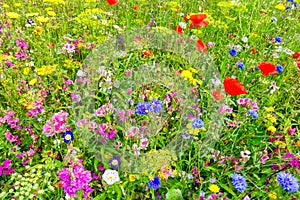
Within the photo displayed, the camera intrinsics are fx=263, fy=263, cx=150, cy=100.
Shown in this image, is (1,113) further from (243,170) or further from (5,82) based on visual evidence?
(243,170)

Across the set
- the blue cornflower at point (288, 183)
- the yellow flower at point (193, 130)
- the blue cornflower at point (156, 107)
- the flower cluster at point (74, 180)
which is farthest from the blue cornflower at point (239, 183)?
the flower cluster at point (74, 180)

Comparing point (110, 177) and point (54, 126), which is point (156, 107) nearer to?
point (110, 177)

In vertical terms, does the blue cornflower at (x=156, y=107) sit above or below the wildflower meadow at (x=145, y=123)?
above

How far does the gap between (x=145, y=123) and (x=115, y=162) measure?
0.36 meters

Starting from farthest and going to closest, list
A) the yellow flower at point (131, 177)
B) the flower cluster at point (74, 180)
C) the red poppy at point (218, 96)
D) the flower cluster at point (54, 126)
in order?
the red poppy at point (218, 96), the flower cluster at point (54, 126), the yellow flower at point (131, 177), the flower cluster at point (74, 180)

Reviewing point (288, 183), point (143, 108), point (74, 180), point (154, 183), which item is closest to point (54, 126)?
point (74, 180)

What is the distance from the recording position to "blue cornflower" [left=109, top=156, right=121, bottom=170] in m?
1.57

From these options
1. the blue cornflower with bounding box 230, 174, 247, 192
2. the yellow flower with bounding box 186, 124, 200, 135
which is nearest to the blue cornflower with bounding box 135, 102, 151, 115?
the yellow flower with bounding box 186, 124, 200, 135

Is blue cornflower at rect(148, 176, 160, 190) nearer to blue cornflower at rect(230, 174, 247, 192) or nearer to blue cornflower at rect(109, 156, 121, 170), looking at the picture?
blue cornflower at rect(109, 156, 121, 170)

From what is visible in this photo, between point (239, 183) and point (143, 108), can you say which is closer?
point (239, 183)

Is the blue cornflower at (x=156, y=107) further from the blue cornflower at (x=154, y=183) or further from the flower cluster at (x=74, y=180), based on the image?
the flower cluster at (x=74, y=180)

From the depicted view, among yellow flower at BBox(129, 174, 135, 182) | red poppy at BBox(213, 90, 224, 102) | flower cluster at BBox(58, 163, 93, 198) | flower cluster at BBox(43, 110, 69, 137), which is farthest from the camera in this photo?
red poppy at BBox(213, 90, 224, 102)

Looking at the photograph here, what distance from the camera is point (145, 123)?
71.1 inches

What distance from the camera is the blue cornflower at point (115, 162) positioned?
5.14ft
